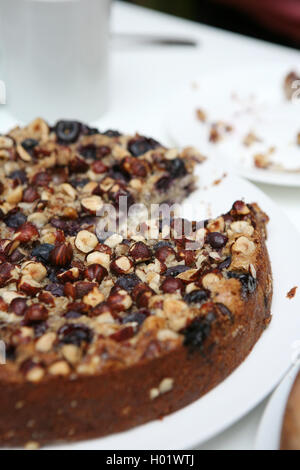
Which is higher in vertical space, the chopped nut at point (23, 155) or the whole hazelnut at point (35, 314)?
the chopped nut at point (23, 155)

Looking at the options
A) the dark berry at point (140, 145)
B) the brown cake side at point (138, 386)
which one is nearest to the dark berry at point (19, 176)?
the dark berry at point (140, 145)

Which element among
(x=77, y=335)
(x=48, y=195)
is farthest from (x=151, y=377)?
(x=48, y=195)

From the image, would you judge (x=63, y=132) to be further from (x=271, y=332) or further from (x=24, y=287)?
(x=271, y=332)

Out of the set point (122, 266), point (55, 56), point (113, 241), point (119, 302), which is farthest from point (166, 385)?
point (55, 56)

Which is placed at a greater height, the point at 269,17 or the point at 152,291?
the point at 269,17

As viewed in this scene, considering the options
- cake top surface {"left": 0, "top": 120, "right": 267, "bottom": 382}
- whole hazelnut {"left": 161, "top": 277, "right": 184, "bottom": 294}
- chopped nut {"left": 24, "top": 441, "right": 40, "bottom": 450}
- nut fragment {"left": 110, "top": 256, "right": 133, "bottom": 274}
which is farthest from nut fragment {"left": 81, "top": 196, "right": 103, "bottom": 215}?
chopped nut {"left": 24, "top": 441, "right": 40, "bottom": 450}

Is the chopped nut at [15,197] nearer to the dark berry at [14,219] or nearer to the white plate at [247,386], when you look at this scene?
the dark berry at [14,219]

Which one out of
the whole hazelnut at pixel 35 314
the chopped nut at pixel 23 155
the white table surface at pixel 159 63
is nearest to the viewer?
the whole hazelnut at pixel 35 314
